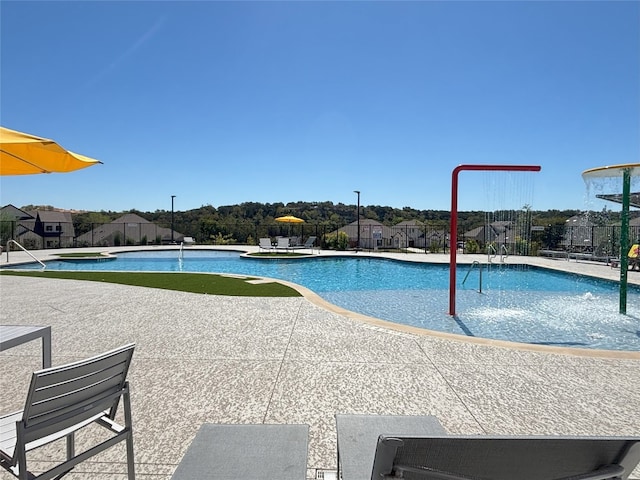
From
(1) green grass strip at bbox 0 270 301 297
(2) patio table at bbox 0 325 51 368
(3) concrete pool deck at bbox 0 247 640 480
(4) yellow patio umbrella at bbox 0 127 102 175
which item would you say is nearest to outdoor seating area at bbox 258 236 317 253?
(1) green grass strip at bbox 0 270 301 297

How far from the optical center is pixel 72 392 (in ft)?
5.00

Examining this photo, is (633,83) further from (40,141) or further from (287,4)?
(40,141)

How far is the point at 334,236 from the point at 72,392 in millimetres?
20112

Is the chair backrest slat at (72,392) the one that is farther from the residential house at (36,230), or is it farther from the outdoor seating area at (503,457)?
the residential house at (36,230)

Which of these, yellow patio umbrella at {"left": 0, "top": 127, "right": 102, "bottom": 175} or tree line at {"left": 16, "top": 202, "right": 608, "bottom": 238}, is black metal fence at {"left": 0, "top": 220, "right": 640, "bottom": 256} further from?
yellow patio umbrella at {"left": 0, "top": 127, "right": 102, "bottom": 175}

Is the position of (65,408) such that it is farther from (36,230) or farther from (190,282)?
(36,230)

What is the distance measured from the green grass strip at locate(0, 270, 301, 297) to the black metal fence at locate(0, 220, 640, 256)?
1186 centimetres

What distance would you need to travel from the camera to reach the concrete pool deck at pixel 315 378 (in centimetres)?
250

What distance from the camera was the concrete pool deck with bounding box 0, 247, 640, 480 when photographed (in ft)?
8.20

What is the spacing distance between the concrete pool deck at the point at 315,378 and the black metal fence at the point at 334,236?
14436mm

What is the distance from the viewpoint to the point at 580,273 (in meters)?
11.7

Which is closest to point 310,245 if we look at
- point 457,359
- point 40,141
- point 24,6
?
point 24,6

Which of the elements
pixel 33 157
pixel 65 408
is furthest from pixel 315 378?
pixel 33 157

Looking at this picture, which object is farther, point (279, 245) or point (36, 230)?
point (36, 230)
